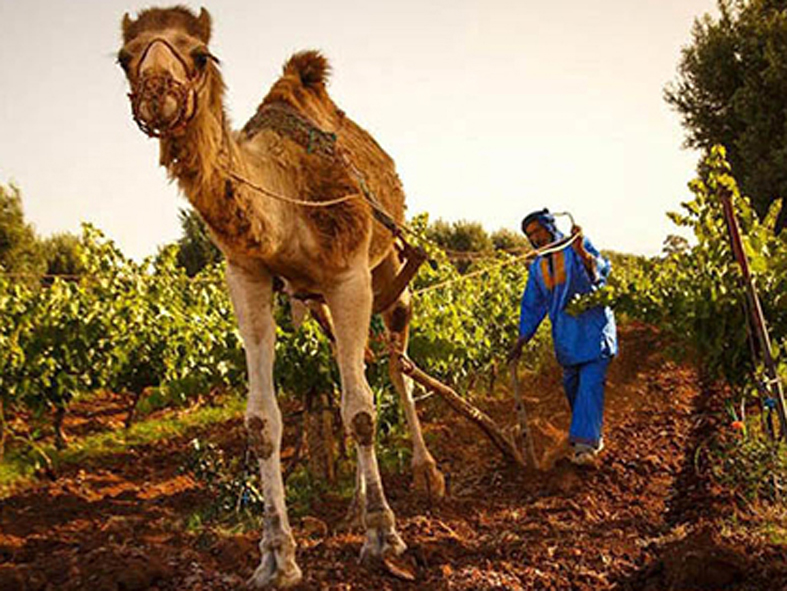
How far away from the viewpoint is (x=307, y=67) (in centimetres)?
540

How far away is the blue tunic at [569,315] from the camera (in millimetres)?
6746

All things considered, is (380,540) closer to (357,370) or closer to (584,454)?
(357,370)

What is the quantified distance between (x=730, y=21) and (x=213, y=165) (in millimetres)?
22638

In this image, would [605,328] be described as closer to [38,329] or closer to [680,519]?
[680,519]

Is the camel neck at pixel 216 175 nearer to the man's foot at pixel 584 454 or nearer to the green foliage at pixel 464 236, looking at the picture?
the man's foot at pixel 584 454

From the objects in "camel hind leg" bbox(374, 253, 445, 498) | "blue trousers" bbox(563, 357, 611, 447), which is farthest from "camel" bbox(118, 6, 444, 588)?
"blue trousers" bbox(563, 357, 611, 447)

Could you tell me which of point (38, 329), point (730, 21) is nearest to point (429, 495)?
point (38, 329)

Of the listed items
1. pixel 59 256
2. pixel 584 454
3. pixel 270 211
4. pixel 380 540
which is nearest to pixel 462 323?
pixel 584 454

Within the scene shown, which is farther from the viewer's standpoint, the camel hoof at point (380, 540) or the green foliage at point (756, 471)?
the green foliage at point (756, 471)

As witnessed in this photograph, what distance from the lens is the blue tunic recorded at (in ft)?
22.1

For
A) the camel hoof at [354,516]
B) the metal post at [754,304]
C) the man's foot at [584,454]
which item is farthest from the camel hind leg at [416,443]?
the metal post at [754,304]

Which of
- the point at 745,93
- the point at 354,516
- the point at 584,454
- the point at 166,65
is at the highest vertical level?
the point at 745,93

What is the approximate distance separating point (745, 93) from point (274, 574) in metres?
20.8

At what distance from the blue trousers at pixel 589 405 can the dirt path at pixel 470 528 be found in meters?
0.25
